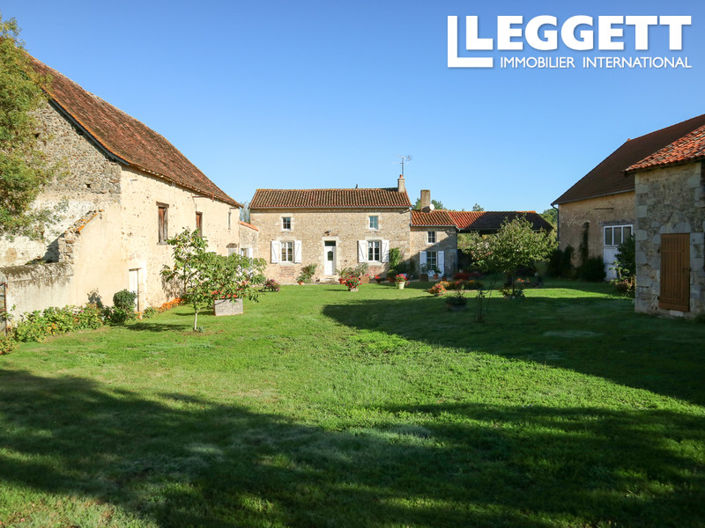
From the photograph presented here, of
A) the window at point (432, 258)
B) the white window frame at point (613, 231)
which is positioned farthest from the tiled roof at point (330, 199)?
the white window frame at point (613, 231)

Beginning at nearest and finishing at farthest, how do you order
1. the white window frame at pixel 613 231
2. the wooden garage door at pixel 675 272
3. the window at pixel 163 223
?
1. the wooden garage door at pixel 675 272
2. the window at pixel 163 223
3. the white window frame at pixel 613 231

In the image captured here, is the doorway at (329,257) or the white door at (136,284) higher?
the doorway at (329,257)

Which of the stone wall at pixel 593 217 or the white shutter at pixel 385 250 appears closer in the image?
the stone wall at pixel 593 217

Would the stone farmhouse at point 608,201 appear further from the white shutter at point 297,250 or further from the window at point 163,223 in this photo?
the window at point 163,223

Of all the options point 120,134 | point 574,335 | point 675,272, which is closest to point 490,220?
point 675,272

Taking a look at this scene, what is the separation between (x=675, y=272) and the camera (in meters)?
10.5

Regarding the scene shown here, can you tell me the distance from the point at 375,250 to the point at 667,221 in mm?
19095

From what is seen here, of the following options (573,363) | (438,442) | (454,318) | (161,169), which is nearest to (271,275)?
(161,169)

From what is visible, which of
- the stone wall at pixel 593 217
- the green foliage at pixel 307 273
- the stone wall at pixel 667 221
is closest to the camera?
the stone wall at pixel 667 221

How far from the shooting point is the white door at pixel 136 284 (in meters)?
14.0

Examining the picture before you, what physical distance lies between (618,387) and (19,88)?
46.5 feet

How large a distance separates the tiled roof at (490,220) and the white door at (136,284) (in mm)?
21770

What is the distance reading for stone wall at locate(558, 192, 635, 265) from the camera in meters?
21.3

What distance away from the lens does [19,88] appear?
1127 cm
